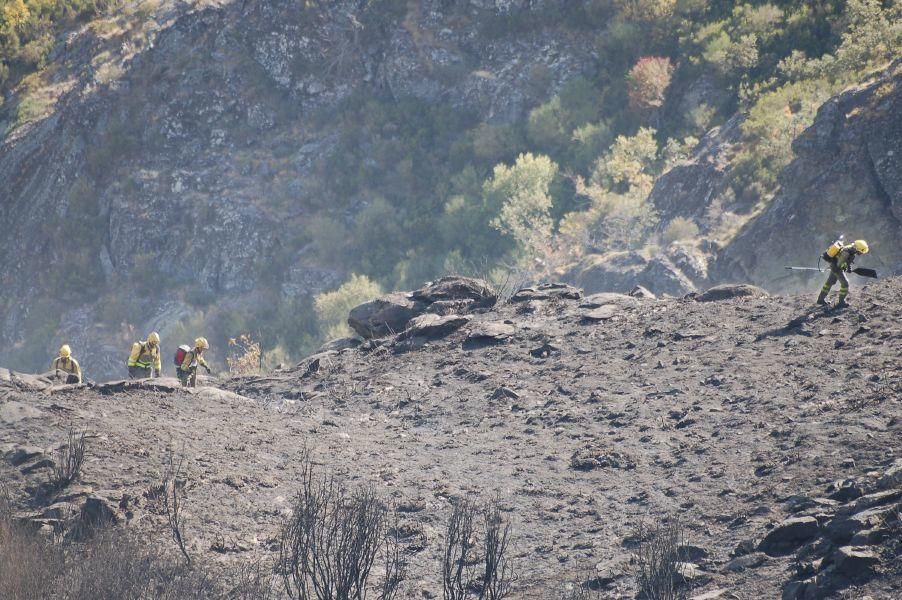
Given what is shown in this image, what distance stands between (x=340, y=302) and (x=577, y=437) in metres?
34.6

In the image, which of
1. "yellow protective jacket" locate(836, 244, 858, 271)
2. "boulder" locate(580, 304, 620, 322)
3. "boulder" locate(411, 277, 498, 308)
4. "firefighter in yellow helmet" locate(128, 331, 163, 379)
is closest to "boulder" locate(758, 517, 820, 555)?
"yellow protective jacket" locate(836, 244, 858, 271)

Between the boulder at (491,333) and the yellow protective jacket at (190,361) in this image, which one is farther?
the yellow protective jacket at (190,361)

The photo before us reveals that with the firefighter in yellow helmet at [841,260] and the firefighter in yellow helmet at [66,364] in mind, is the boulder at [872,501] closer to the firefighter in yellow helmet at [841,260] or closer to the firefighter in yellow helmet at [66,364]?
the firefighter in yellow helmet at [841,260]

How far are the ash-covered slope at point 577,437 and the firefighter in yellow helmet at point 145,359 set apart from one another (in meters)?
1.70

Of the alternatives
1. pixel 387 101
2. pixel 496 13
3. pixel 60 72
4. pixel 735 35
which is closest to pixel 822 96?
pixel 735 35

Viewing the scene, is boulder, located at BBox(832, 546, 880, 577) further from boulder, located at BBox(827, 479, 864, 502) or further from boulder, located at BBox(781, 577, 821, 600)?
boulder, located at BBox(827, 479, 864, 502)

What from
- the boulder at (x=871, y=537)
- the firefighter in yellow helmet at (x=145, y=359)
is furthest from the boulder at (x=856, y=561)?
the firefighter in yellow helmet at (x=145, y=359)

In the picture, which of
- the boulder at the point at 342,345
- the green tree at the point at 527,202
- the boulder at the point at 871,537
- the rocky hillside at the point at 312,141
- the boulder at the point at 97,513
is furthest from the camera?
the rocky hillside at the point at 312,141

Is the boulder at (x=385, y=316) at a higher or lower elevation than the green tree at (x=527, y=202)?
lower

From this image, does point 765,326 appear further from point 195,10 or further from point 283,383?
point 195,10

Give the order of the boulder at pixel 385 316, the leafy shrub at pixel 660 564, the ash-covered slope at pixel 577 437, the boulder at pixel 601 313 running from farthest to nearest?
the boulder at pixel 385 316 → the boulder at pixel 601 313 → the ash-covered slope at pixel 577 437 → the leafy shrub at pixel 660 564

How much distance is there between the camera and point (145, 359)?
2384 cm

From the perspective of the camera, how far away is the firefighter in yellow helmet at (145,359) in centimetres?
2350

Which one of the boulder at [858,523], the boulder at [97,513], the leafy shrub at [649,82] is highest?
the leafy shrub at [649,82]
